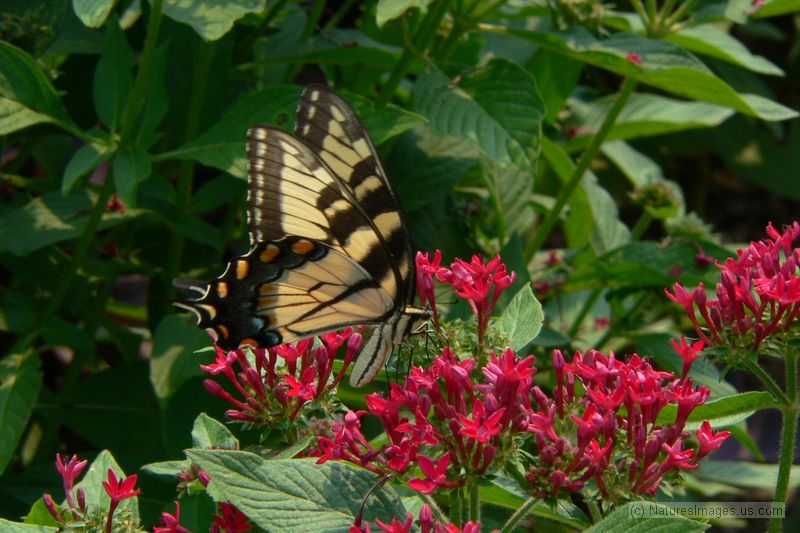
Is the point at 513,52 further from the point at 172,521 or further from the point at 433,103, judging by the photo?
the point at 172,521

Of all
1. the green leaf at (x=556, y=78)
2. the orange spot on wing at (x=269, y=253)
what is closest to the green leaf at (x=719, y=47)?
the green leaf at (x=556, y=78)

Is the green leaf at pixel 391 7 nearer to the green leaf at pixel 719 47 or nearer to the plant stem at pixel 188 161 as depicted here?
the plant stem at pixel 188 161

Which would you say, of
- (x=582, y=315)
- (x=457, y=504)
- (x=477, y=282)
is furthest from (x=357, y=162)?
(x=582, y=315)

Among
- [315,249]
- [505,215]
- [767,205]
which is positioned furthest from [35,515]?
[767,205]

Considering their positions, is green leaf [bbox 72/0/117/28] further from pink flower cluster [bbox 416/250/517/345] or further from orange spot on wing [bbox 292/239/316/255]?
pink flower cluster [bbox 416/250/517/345]

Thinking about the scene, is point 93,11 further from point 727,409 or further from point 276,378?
point 727,409

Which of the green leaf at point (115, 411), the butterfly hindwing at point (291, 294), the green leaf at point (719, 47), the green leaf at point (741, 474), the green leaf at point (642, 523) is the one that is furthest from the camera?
the green leaf at point (741, 474)
